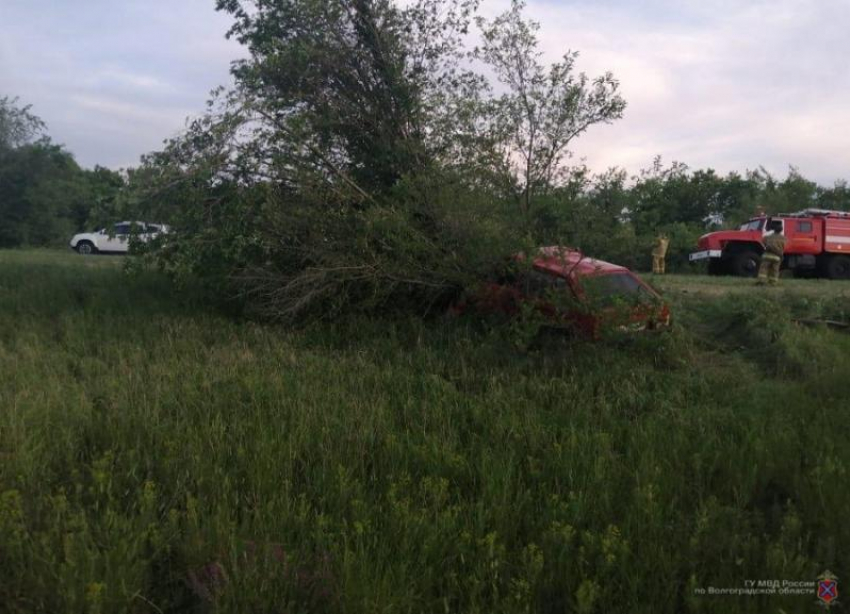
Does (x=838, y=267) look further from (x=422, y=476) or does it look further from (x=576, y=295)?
(x=422, y=476)

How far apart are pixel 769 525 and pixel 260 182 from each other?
26.3ft

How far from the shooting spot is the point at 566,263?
879 centimetres

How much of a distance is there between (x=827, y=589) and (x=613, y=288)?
535 cm

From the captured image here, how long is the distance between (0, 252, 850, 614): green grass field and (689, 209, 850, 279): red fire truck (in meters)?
11.2

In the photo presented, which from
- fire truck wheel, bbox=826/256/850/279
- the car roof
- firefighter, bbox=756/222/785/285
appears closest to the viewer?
the car roof

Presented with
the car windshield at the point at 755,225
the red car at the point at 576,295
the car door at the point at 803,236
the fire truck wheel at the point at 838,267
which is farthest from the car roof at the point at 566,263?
the fire truck wheel at the point at 838,267

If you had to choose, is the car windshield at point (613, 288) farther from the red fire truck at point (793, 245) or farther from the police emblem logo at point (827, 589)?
the red fire truck at point (793, 245)

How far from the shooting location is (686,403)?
6605 mm

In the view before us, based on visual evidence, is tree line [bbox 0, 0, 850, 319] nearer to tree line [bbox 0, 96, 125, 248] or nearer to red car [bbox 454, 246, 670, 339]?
red car [bbox 454, 246, 670, 339]

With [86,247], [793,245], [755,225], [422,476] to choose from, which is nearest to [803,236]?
[793,245]

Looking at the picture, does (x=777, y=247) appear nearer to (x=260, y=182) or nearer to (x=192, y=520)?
(x=260, y=182)

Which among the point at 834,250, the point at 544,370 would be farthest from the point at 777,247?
the point at 544,370

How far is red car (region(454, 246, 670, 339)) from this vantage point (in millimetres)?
8188

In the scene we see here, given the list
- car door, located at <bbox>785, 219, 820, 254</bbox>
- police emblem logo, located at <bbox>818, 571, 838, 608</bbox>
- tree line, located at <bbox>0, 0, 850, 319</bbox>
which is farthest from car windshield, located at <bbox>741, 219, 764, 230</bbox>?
police emblem logo, located at <bbox>818, 571, 838, 608</bbox>
